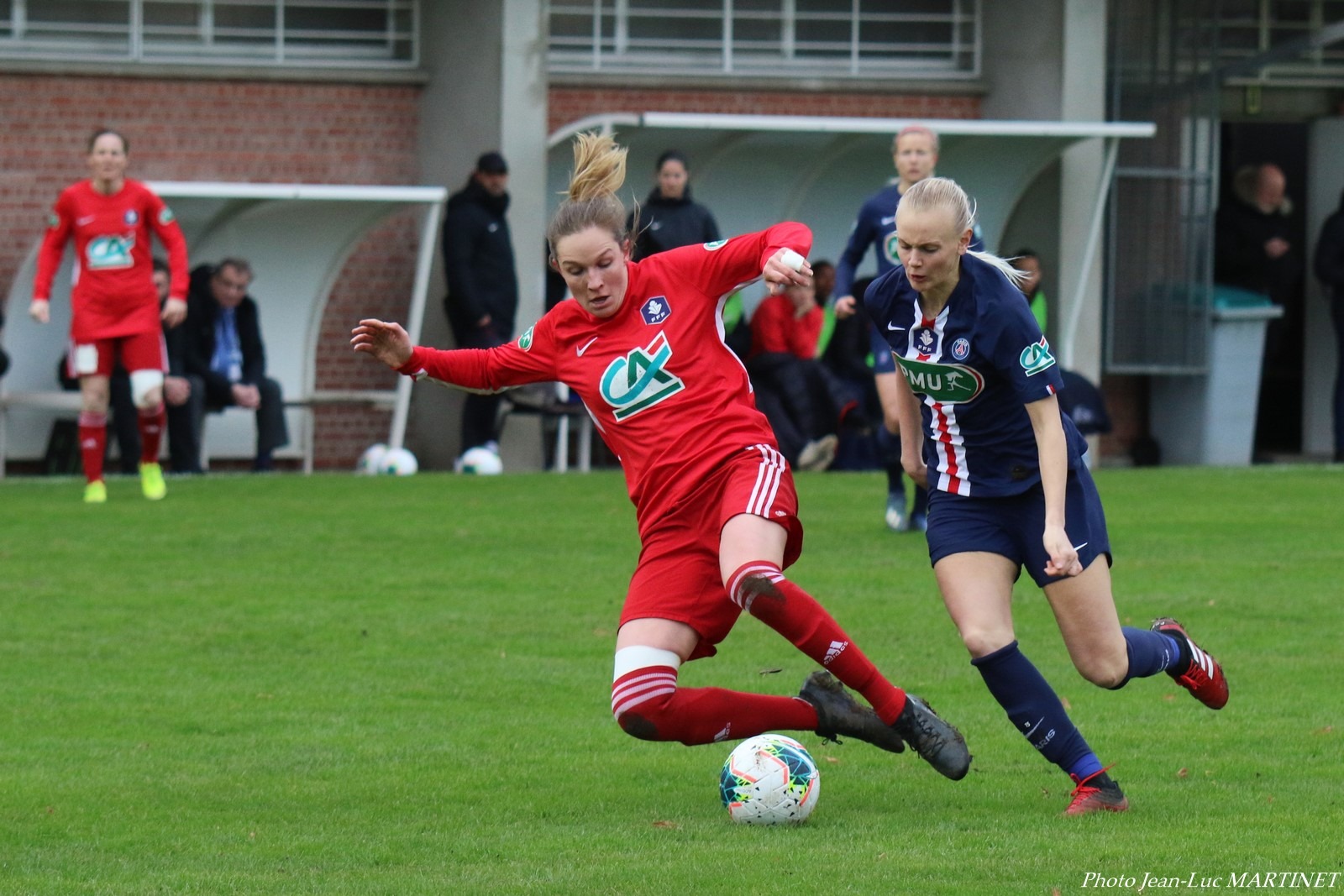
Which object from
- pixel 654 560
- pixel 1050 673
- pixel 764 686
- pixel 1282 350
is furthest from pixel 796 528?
pixel 1282 350

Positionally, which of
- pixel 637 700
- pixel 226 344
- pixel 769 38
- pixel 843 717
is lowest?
pixel 843 717

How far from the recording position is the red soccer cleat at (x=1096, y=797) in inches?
210

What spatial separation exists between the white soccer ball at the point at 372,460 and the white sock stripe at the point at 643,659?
10749mm

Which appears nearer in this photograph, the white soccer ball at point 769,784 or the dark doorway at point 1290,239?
the white soccer ball at point 769,784

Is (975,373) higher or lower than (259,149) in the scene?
lower

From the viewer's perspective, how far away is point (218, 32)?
691 inches

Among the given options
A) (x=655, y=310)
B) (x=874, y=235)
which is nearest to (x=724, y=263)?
(x=655, y=310)

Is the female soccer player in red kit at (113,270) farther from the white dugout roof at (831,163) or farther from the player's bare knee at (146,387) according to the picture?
the white dugout roof at (831,163)

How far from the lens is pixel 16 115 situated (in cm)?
1683

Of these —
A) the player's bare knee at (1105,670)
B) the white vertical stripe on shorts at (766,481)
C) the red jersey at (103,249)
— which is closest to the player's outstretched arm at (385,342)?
the white vertical stripe on shorts at (766,481)

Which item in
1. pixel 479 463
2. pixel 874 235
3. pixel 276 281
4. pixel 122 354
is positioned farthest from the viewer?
pixel 276 281

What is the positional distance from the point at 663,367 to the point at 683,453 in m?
0.26

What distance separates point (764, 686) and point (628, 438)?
179cm

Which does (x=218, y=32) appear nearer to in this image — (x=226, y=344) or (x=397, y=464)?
(x=226, y=344)
